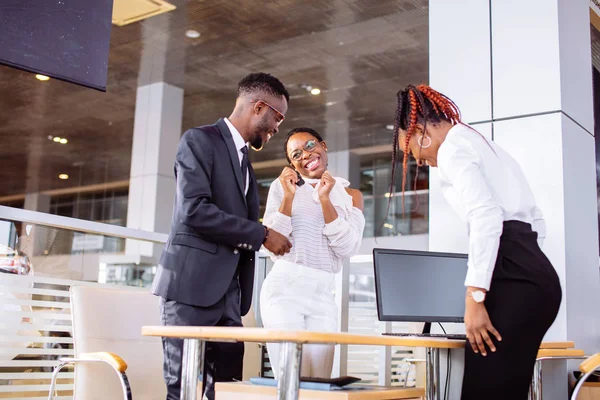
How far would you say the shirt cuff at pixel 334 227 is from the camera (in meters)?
3.05

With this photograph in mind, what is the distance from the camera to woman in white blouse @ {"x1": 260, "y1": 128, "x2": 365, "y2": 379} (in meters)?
2.91

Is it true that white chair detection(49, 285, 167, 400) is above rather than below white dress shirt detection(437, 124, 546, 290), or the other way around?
below

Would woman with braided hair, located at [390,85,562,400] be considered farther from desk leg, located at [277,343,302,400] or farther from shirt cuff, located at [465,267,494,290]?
desk leg, located at [277,343,302,400]

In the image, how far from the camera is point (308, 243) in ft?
10.00

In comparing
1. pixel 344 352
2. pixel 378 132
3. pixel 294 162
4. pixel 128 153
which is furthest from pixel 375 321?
pixel 128 153

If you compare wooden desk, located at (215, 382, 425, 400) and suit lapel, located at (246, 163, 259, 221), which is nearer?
wooden desk, located at (215, 382, 425, 400)

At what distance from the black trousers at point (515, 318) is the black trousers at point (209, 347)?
2.79 ft

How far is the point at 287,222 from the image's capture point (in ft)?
9.96

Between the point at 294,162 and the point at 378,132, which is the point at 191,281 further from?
the point at 378,132

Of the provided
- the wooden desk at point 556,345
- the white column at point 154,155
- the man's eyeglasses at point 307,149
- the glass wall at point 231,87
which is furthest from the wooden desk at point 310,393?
the white column at point 154,155

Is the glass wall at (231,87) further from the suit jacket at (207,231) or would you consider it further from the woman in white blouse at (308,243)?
the suit jacket at (207,231)

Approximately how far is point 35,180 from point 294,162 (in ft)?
48.8

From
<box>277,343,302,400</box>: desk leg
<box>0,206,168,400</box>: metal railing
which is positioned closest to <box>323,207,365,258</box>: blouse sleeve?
<box>277,343,302,400</box>: desk leg

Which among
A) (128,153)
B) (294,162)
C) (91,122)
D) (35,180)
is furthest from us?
(35,180)
